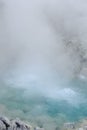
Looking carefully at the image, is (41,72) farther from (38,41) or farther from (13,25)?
(13,25)

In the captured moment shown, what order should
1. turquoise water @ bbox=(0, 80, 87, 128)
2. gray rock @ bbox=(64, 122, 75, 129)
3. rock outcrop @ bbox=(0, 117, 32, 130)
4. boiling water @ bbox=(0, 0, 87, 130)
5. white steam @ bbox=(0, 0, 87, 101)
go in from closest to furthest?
rock outcrop @ bbox=(0, 117, 32, 130)
gray rock @ bbox=(64, 122, 75, 129)
turquoise water @ bbox=(0, 80, 87, 128)
boiling water @ bbox=(0, 0, 87, 130)
white steam @ bbox=(0, 0, 87, 101)

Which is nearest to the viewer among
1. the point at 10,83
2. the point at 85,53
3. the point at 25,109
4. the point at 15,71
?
the point at 25,109

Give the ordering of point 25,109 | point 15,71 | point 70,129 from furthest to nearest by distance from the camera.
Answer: point 15,71 < point 25,109 < point 70,129

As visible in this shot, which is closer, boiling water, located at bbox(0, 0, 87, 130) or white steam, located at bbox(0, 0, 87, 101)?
boiling water, located at bbox(0, 0, 87, 130)

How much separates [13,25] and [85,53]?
913cm

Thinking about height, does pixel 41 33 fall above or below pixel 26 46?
above

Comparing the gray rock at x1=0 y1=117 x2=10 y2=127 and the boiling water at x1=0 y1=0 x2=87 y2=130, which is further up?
the boiling water at x1=0 y1=0 x2=87 y2=130

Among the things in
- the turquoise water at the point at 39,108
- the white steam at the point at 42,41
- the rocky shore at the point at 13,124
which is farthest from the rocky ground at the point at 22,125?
the white steam at the point at 42,41

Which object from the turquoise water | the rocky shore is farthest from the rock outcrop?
the turquoise water

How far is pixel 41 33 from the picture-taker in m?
38.2

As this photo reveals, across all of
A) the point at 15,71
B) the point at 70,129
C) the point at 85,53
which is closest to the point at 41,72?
the point at 15,71

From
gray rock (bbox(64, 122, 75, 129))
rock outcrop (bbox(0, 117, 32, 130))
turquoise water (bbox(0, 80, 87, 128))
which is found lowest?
rock outcrop (bbox(0, 117, 32, 130))

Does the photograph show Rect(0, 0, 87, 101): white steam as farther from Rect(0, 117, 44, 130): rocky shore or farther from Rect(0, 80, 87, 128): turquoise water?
Rect(0, 117, 44, 130): rocky shore

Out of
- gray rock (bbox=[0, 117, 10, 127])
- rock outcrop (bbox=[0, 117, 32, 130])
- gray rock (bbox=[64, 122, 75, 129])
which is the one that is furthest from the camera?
gray rock (bbox=[64, 122, 75, 129])
